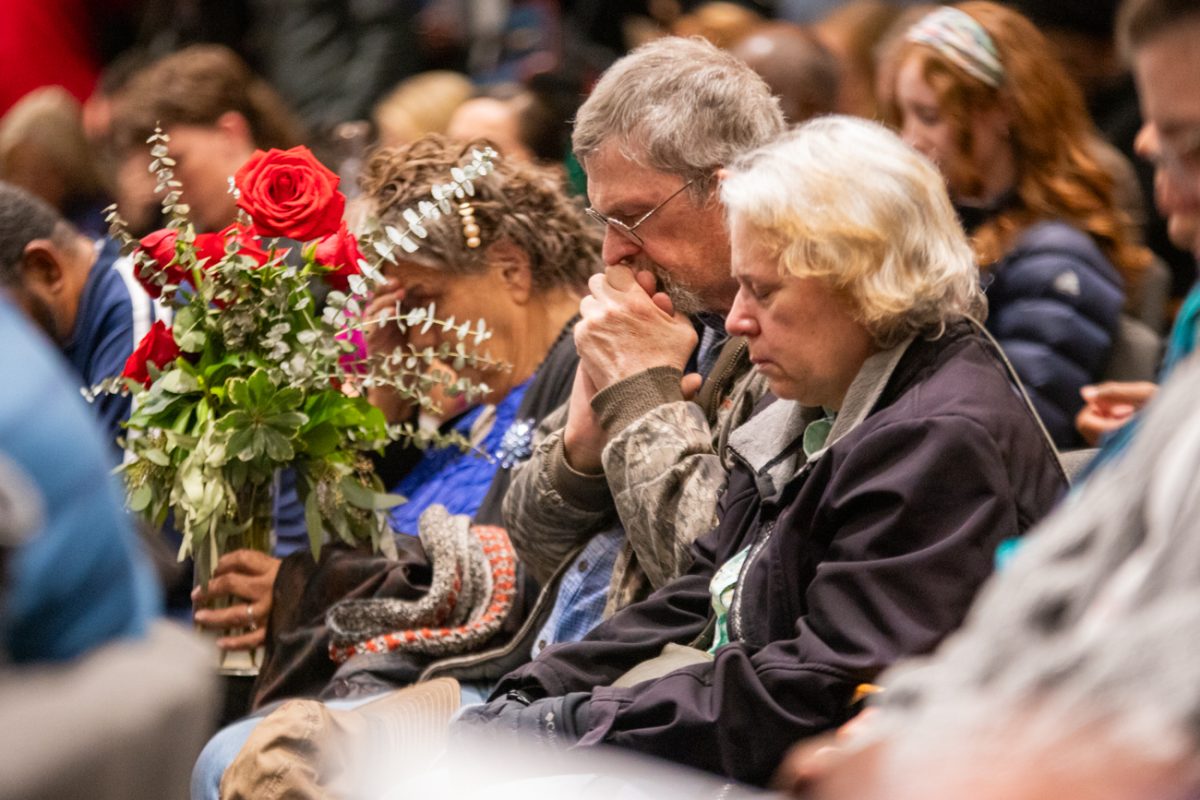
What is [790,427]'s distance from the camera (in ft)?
8.50

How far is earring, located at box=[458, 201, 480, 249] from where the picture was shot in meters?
3.46

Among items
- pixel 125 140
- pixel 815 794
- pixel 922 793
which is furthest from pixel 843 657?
pixel 125 140

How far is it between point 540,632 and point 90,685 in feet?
5.87

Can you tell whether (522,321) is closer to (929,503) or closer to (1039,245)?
(1039,245)

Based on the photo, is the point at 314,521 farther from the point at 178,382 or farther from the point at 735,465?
the point at 735,465

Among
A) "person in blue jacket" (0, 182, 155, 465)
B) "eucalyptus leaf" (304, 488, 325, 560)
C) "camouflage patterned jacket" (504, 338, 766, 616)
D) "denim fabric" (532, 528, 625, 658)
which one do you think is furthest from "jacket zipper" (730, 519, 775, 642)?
"person in blue jacket" (0, 182, 155, 465)

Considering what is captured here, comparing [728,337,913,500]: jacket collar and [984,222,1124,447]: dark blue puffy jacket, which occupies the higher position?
[728,337,913,500]: jacket collar

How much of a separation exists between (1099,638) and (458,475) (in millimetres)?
2420

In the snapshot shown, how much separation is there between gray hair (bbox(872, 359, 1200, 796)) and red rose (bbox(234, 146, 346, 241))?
192cm

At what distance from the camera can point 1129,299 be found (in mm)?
3604

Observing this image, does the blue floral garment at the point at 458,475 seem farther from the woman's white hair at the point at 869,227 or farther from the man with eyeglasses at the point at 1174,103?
the man with eyeglasses at the point at 1174,103

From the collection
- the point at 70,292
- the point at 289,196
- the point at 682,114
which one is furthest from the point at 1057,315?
the point at 70,292

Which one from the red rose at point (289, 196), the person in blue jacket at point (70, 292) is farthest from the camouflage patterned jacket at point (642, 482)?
the person in blue jacket at point (70, 292)

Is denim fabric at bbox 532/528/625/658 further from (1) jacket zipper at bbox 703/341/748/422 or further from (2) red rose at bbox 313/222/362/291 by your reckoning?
(2) red rose at bbox 313/222/362/291
